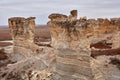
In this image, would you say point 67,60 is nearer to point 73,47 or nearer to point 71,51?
point 71,51

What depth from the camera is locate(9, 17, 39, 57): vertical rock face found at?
105ft

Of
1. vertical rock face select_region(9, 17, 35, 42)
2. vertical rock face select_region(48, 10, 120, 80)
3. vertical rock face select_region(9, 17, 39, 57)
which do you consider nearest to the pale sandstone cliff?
vertical rock face select_region(48, 10, 120, 80)

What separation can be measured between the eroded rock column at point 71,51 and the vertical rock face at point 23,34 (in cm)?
1026

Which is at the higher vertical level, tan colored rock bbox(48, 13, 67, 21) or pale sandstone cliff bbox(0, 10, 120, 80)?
tan colored rock bbox(48, 13, 67, 21)

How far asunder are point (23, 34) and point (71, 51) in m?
14.2

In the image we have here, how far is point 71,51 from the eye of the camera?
19781 mm

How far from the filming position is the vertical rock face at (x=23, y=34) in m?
32.1

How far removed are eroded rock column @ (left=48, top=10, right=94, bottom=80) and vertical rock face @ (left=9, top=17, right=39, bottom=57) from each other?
10256 mm

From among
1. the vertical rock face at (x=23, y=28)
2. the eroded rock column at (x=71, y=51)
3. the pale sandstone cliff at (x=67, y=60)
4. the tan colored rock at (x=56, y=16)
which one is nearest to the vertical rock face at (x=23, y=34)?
the vertical rock face at (x=23, y=28)

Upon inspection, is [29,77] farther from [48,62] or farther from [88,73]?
[88,73]

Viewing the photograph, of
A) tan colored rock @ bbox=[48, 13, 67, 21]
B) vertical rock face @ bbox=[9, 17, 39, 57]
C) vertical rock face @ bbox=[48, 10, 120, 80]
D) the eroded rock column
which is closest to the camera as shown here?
vertical rock face @ bbox=[48, 10, 120, 80]

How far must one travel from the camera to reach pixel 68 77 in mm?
20031

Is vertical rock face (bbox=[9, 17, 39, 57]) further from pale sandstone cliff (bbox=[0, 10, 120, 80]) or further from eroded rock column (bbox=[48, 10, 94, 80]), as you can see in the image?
eroded rock column (bbox=[48, 10, 94, 80])

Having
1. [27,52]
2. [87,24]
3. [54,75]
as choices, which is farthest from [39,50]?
[87,24]
